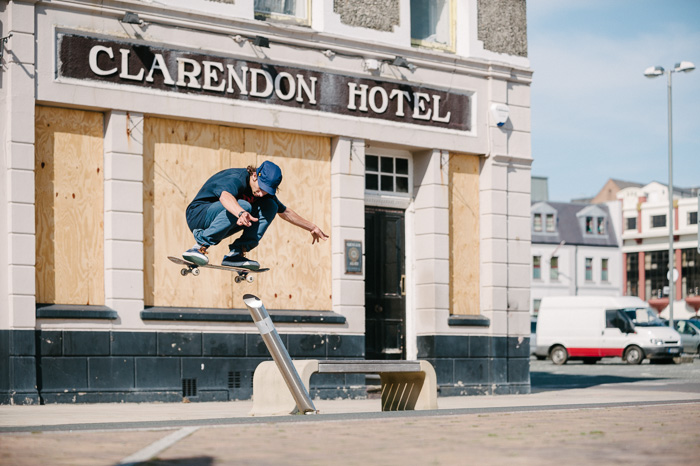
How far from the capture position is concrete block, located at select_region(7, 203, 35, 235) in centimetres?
1362

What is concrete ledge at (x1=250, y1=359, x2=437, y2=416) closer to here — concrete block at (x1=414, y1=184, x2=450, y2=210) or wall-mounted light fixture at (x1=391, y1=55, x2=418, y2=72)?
concrete block at (x1=414, y1=184, x2=450, y2=210)

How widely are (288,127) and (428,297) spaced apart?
3700mm

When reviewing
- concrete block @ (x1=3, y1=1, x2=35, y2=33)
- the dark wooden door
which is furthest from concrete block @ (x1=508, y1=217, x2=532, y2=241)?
concrete block @ (x1=3, y1=1, x2=35, y2=33)

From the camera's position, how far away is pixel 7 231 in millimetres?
13625

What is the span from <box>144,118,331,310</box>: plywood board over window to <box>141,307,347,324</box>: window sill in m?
0.12

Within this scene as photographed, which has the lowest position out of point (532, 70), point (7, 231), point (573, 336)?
point (573, 336)

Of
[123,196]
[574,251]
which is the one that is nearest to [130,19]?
[123,196]

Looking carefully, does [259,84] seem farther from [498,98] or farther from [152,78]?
[498,98]

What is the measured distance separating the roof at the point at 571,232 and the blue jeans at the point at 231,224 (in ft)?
223

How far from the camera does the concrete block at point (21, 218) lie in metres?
13.6

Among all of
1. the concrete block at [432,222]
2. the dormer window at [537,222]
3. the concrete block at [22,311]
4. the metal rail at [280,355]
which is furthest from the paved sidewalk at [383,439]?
the dormer window at [537,222]

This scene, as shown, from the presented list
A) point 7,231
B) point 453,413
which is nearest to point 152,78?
point 7,231

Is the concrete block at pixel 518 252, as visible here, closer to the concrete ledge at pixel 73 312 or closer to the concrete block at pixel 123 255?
the concrete block at pixel 123 255

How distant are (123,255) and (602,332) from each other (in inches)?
947
